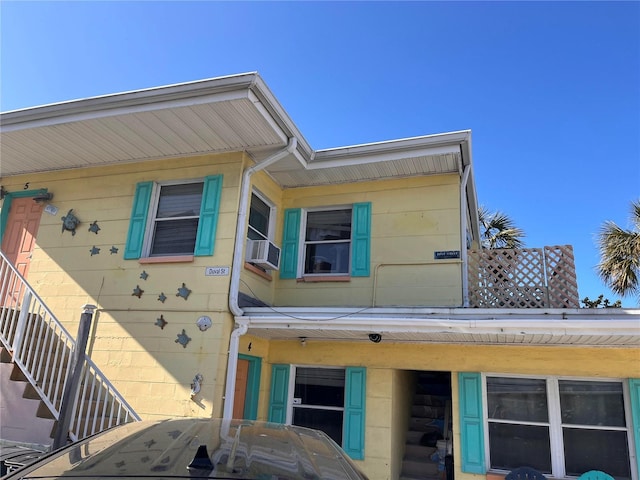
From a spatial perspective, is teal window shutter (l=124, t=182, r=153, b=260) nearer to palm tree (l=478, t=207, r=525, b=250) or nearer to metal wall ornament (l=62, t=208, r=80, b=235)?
metal wall ornament (l=62, t=208, r=80, b=235)

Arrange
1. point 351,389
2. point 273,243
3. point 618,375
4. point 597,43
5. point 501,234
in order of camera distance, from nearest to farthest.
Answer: point 618,375 < point 351,389 < point 273,243 < point 597,43 < point 501,234

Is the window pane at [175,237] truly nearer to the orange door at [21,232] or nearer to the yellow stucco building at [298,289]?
the yellow stucco building at [298,289]

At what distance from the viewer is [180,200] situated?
808 cm

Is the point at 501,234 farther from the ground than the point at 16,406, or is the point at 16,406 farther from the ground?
the point at 501,234

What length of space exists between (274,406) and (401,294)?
2.91 meters

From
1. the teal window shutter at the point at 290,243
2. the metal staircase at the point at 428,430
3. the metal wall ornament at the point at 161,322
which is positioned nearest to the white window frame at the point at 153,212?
the metal wall ornament at the point at 161,322

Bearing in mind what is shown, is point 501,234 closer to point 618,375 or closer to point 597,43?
point 597,43

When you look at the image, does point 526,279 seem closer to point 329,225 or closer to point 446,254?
point 446,254

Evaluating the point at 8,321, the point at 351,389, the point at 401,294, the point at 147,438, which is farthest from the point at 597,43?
the point at 8,321

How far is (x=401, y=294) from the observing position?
7707mm

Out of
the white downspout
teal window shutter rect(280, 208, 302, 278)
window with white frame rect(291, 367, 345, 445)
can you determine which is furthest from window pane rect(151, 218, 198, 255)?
the white downspout

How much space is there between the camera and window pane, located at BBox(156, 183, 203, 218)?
7938mm

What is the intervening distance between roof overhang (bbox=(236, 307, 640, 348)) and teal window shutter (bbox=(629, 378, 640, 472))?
21.2 inches

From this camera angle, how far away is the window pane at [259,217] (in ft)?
26.6
